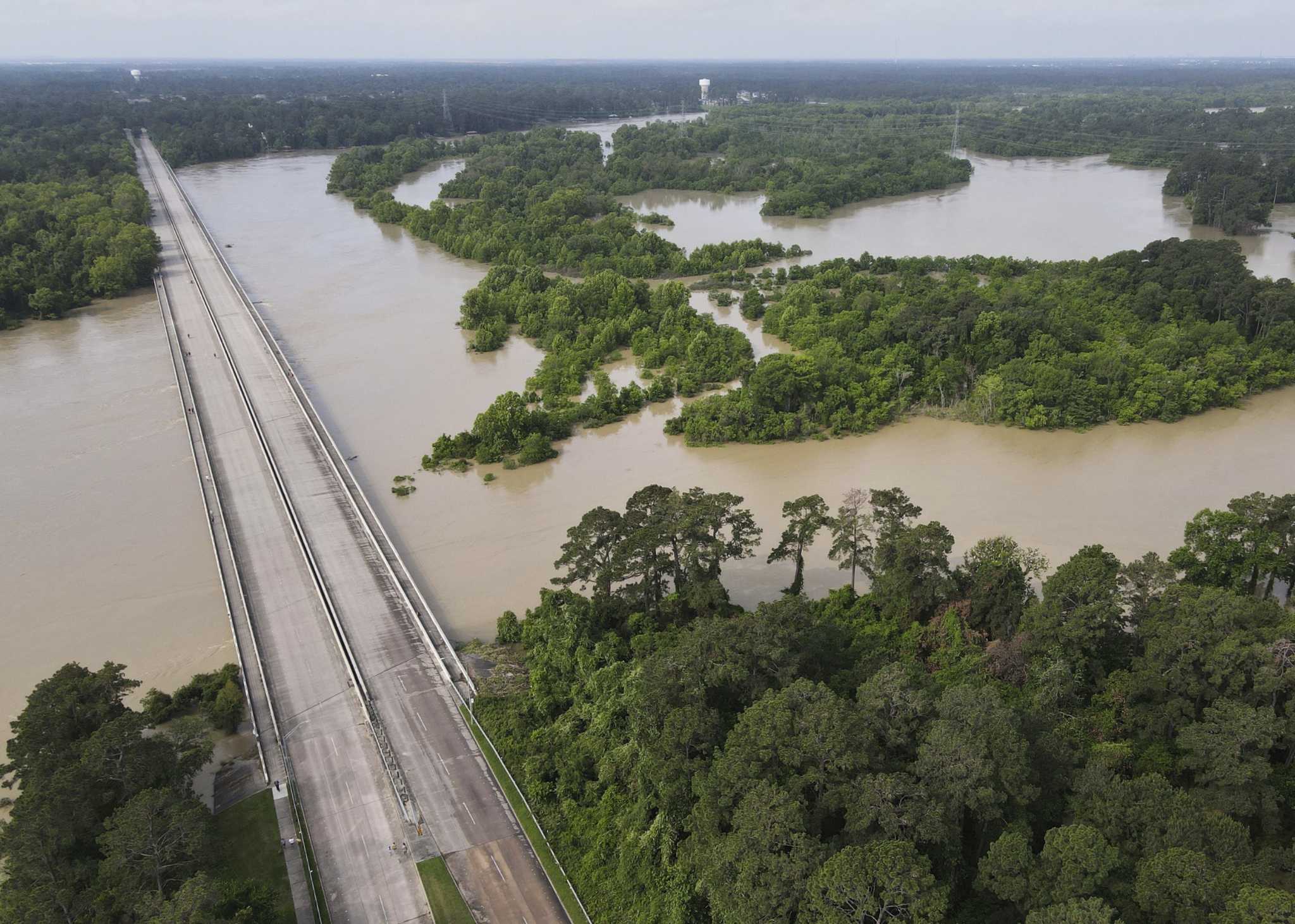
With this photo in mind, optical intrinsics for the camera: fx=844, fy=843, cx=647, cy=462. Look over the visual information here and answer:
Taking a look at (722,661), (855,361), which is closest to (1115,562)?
(722,661)

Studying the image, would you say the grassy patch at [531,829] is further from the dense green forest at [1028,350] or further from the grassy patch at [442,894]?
the dense green forest at [1028,350]

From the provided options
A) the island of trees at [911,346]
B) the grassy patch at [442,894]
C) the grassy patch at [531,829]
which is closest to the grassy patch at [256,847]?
the grassy patch at [442,894]

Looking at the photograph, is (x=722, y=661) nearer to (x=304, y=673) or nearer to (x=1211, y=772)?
(x=1211, y=772)

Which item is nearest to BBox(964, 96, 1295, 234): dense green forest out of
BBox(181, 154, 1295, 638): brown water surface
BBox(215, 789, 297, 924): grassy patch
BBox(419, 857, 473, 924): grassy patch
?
BBox(181, 154, 1295, 638): brown water surface

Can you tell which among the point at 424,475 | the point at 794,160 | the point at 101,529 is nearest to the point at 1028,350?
the point at 424,475

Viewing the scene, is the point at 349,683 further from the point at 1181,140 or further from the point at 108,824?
the point at 1181,140

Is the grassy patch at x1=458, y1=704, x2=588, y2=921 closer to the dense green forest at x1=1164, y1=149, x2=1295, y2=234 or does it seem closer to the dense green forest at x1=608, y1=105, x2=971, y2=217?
the dense green forest at x1=608, y1=105, x2=971, y2=217

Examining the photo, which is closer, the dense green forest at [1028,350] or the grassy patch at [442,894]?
the grassy patch at [442,894]
